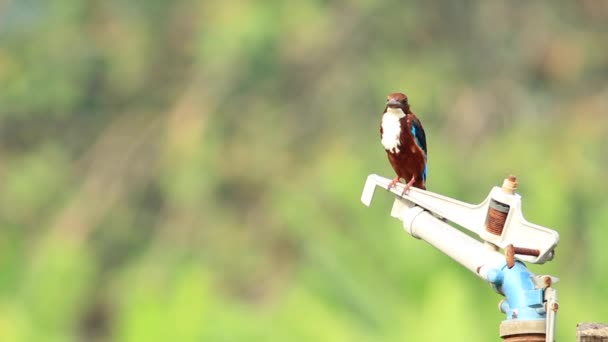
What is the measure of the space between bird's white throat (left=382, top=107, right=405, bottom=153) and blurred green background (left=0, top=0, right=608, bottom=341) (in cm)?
215

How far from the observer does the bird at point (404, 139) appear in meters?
1.75

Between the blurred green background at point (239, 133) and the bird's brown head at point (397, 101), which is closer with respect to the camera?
the bird's brown head at point (397, 101)

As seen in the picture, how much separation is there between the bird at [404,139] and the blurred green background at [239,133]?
2142 millimetres

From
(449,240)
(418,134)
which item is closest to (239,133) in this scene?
(418,134)

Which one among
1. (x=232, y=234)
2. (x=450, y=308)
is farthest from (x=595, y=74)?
(x=450, y=308)

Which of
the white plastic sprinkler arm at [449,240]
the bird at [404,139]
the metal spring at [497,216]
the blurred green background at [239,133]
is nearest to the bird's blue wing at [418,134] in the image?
the bird at [404,139]

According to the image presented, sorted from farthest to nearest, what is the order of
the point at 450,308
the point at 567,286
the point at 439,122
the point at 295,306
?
the point at 439,122 → the point at 295,306 → the point at 567,286 → the point at 450,308

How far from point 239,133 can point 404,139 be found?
13.0ft

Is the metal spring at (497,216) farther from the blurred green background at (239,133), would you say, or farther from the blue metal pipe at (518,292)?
the blurred green background at (239,133)

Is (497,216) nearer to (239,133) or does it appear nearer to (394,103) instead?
(394,103)

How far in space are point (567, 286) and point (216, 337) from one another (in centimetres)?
87

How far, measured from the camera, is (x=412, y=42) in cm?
584

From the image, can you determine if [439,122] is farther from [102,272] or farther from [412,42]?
[102,272]

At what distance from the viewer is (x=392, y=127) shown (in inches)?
69.2
